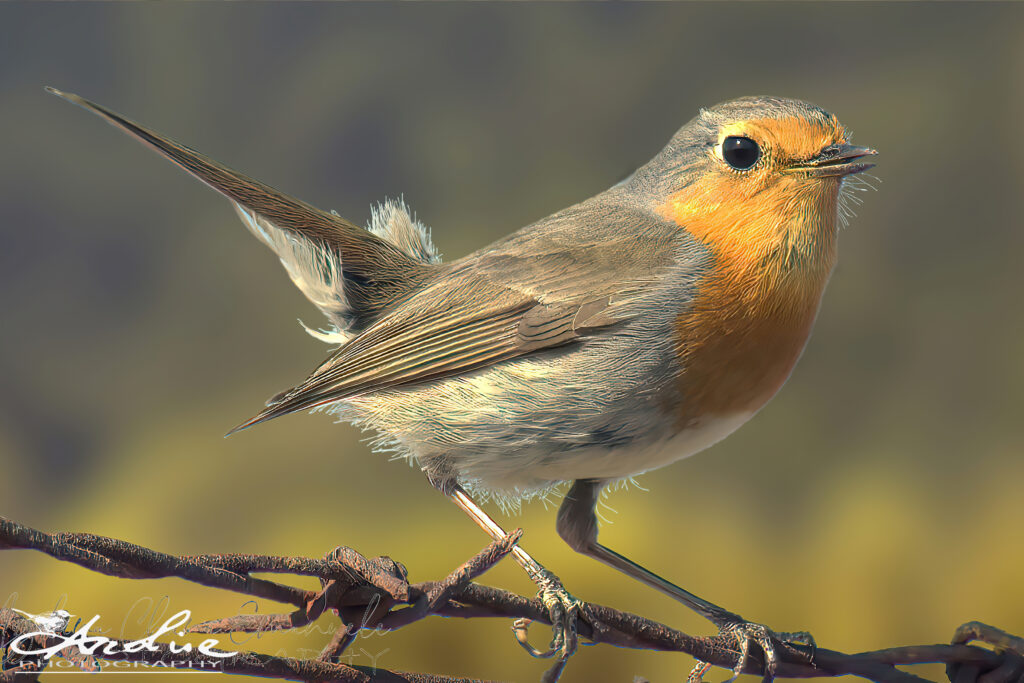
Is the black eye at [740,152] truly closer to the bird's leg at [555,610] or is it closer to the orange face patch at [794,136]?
the orange face patch at [794,136]

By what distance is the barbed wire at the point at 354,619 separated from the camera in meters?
0.73

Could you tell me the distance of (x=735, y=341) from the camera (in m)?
1.19

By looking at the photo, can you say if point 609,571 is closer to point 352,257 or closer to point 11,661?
point 352,257

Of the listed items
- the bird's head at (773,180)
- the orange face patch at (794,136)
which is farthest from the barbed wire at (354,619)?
the orange face patch at (794,136)

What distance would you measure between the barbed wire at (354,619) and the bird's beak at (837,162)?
62 cm

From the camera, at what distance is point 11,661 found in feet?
2.38

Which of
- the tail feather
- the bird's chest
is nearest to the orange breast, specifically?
the bird's chest

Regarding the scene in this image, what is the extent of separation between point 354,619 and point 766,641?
2.27ft

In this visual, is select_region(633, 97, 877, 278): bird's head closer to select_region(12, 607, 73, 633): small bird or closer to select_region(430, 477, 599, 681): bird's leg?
select_region(430, 477, 599, 681): bird's leg

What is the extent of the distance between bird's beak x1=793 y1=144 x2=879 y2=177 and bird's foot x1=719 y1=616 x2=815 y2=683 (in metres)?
0.67

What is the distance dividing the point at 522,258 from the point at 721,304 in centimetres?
37

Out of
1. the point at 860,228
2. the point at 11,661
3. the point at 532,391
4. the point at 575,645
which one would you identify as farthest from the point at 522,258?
the point at 860,228

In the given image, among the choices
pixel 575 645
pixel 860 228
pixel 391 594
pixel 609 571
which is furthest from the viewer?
pixel 860 228

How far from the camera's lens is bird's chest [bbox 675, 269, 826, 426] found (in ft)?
3.90
